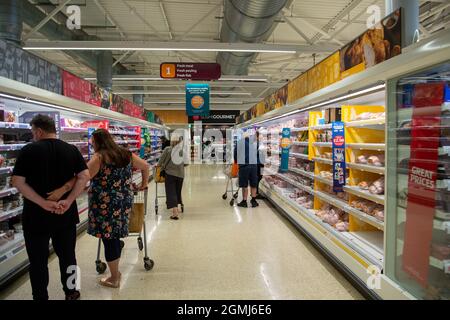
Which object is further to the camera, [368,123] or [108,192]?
[368,123]

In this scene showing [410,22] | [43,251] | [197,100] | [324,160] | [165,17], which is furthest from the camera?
[197,100]

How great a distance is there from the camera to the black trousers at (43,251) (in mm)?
2664

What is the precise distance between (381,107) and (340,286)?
2.35 metres

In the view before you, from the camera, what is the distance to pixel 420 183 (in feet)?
8.59

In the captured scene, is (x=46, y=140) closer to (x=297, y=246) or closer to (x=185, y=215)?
(x=297, y=246)

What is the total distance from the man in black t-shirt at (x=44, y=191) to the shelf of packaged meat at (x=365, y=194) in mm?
2825

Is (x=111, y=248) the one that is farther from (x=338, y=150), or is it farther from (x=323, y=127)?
(x=323, y=127)

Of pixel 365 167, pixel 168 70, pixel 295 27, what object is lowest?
pixel 365 167

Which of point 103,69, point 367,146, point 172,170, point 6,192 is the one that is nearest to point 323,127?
point 367,146

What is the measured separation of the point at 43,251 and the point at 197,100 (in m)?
9.76

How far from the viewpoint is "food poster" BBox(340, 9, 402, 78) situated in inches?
114

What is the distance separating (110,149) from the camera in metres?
3.18

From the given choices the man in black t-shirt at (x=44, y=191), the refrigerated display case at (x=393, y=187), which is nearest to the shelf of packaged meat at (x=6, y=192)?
the man in black t-shirt at (x=44, y=191)

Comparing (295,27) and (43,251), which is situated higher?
(295,27)
